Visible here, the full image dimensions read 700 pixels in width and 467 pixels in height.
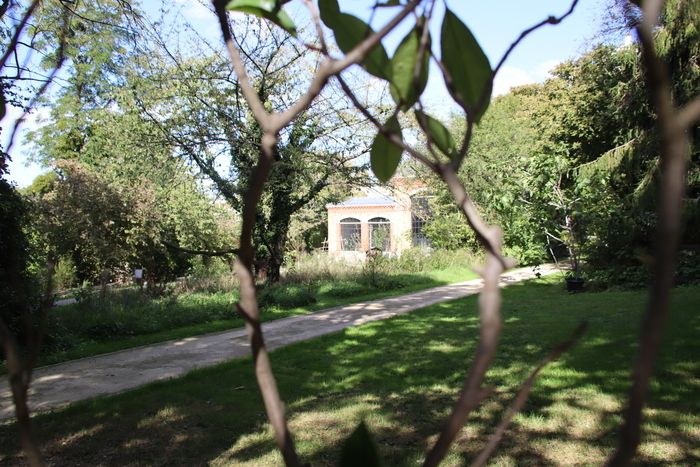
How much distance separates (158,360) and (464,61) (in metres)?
7.14

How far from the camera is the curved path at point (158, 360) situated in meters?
5.52

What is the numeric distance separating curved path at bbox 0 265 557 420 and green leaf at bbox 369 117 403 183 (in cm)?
540

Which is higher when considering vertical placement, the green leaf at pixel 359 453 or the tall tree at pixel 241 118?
the tall tree at pixel 241 118

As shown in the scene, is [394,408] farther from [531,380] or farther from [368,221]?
[368,221]

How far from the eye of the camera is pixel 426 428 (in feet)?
13.0

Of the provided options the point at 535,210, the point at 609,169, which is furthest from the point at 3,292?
the point at 609,169

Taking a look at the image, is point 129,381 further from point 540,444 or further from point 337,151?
point 337,151

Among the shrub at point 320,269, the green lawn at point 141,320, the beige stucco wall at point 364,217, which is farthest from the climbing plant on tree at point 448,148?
the beige stucco wall at point 364,217

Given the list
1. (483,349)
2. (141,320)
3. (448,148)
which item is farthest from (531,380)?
(141,320)

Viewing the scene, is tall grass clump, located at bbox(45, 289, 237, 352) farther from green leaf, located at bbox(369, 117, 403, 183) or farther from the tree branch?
the tree branch

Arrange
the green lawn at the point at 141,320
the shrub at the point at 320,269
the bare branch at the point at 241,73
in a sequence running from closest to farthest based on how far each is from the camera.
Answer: the bare branch at the point at 241,73 < the green lawn at the point at 141,320 < the shrub at the point at 320,269

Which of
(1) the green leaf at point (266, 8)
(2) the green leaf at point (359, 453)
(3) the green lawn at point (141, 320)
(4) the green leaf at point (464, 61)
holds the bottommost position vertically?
(3) the green lawn at point (141, 320)

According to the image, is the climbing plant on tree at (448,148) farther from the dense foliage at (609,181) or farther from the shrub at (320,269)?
the shrub at (320,269)

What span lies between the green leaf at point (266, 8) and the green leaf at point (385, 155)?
16 centimetres
